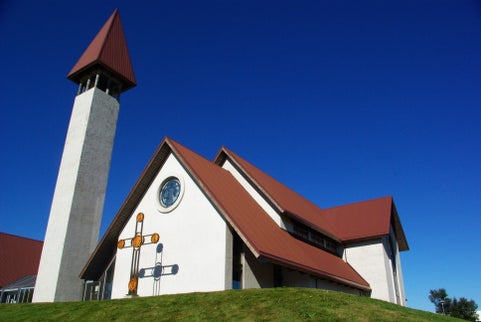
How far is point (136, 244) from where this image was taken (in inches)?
757

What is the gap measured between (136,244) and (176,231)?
2171 millimetres

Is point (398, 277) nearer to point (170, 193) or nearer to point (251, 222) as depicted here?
point (251, 222)

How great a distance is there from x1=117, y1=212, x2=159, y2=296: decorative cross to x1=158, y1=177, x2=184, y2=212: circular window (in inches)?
50.0

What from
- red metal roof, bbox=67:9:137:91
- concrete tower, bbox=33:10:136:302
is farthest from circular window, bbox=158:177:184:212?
red metal roof, bbox=67:9:137:91

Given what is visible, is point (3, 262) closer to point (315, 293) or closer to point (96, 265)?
point (96, 265)

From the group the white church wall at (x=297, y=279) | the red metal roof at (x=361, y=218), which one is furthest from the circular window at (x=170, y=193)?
the red metal roof at (x=361, y=218)

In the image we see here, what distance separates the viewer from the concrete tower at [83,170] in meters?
22.8

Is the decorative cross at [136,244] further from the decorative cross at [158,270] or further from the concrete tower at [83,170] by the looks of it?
the concrete tower at [83,170]

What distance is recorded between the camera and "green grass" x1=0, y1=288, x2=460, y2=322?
11.7 metres

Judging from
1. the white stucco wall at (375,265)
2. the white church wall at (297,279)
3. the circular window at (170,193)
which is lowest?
the white church wall at (297,279)

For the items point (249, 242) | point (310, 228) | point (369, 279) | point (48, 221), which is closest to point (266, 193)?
point (310, 228)

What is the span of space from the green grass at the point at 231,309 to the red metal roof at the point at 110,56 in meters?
18.6

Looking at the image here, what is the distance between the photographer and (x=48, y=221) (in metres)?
24.7

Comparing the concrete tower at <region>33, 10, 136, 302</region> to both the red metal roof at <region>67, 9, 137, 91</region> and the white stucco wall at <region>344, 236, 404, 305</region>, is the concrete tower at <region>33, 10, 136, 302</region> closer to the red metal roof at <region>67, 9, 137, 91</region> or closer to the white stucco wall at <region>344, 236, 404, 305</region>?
the red metal roof at <region>67, 9, 137, 91</region>
